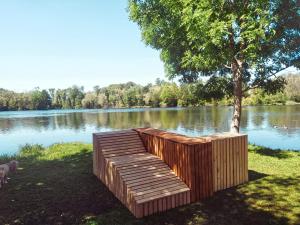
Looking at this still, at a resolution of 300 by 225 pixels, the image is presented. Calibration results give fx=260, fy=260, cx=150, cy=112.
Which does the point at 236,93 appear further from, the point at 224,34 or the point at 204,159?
the point at 204,159

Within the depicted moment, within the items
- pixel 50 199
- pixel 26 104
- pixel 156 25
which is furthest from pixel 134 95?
pixel 50 199

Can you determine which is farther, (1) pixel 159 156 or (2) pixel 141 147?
(2) pixel 141 147

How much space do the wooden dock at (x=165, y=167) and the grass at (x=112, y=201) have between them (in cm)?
39

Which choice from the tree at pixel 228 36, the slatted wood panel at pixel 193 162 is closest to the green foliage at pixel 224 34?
the tree at pixel 228 36

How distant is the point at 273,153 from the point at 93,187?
40.2ft

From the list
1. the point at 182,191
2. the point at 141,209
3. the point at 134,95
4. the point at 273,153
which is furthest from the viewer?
the point at 134,95

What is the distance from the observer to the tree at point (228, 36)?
13.9 metres

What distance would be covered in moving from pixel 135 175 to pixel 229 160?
4.08 meters

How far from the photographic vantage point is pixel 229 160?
1093 centimetres

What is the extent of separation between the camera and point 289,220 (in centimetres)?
788

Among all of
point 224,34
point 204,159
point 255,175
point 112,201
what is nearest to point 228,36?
point 224,34

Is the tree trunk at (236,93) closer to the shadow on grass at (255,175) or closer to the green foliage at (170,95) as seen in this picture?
the shadow on grass at (255,175)

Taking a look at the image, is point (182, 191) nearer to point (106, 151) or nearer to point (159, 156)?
point (159, 156)

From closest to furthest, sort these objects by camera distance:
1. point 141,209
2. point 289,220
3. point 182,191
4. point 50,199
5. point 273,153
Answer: point 289,220
point 141,209
point 182,191
point 50,199
point 273,153
